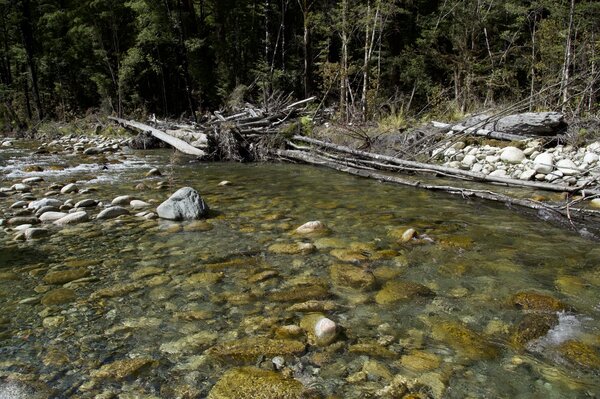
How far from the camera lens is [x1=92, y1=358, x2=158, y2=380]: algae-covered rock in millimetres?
2059

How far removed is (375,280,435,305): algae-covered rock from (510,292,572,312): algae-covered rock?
548mm

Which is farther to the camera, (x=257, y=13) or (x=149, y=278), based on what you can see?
(x=257, y=13)

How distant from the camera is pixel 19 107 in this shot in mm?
26359

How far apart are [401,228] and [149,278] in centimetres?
261

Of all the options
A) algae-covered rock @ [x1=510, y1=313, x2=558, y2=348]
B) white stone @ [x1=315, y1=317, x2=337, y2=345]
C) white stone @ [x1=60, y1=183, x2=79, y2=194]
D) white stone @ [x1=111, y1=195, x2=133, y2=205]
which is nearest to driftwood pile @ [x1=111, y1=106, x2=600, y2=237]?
algae-covered rock @ [x1=510, y1=313, x2=558, y2=348]

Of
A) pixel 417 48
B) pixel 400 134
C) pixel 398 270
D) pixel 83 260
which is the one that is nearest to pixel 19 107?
pixel 417 48

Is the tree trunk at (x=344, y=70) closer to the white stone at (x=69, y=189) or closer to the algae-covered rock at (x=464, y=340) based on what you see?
the white stone at (x=69, y=189)

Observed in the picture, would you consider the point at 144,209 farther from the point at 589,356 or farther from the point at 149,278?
the point at 589,356

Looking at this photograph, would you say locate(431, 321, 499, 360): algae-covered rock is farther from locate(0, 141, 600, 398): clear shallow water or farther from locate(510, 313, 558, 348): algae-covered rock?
locate(510, 313, 558, 348): algae-covered rock

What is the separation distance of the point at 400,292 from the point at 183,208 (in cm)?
295

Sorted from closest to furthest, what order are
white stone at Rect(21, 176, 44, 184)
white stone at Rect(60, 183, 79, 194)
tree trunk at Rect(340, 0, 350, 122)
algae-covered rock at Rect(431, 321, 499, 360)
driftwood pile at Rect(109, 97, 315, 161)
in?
1. algae-covered rock at Rect(431, 321, 499, 360)
2. white stone at Rect(60, 183, 79, 194)
3. white stone at Rect(21, 176, 44, 184)
4. driftwood pile at Rect(109, 97, 315, 161)
5. tree trunk at Rect(340, 0, 350, 122)

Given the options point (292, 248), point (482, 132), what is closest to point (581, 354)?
point (292, 248)

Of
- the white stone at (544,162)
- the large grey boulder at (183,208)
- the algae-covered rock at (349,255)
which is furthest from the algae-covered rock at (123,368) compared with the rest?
the white stone at (544,162)

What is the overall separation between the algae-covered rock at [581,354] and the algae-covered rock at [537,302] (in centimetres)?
40
